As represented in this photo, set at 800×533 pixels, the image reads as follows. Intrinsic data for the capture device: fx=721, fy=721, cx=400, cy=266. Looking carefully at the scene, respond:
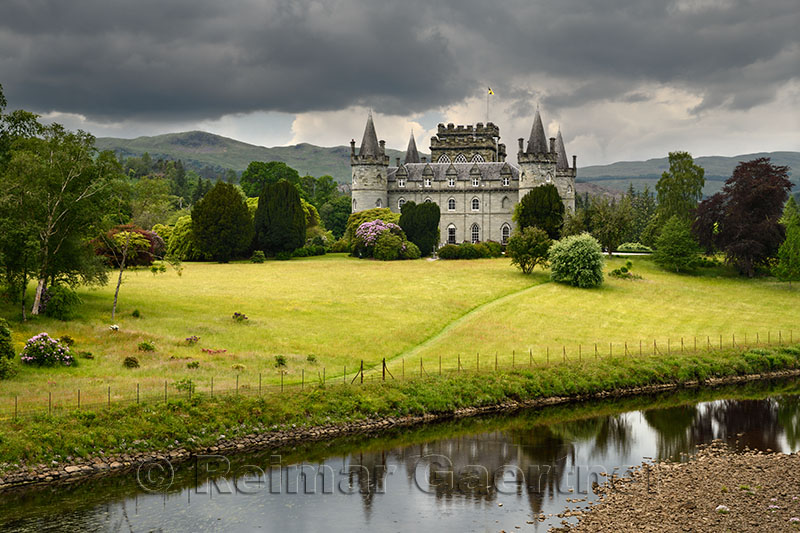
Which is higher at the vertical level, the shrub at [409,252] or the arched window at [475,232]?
the arched window at [475,232]

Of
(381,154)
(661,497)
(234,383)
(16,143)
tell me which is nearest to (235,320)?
(234,383)

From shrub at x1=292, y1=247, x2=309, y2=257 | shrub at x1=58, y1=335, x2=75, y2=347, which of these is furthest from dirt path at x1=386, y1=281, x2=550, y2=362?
shrub at x1=292, y1=247, x2=309, y2=257

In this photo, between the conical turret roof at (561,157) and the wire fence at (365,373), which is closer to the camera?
the wire fence at (365,373)

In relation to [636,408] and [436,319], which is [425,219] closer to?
[436,319]

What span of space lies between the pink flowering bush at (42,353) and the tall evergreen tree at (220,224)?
144 feet

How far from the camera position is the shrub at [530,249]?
64688mm

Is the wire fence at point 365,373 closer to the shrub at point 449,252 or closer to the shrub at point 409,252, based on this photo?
the shrub at point 449,252

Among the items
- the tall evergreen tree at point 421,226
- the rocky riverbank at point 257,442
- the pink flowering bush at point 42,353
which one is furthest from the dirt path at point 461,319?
the tall evergreen tree at point 421,226

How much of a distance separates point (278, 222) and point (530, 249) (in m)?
29.9

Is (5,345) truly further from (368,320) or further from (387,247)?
(387,247)

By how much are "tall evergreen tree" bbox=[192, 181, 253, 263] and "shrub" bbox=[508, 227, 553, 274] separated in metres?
29.4

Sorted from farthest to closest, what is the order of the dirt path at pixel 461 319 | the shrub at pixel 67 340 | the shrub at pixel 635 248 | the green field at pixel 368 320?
the shrub at pixel 635 248 → the dirt path at pixel 461 319 → the shrub at pixel 67 340 → the green field at pixel 368 320

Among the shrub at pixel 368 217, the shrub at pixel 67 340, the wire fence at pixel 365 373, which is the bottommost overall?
the wire fence at pixel 365 373

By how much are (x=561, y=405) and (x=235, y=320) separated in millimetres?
19278
